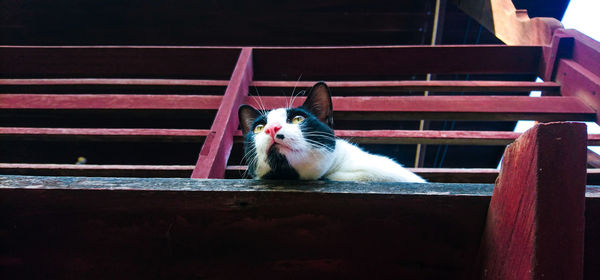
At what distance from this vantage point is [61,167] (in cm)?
188

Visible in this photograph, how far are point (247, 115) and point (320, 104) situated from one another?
324mm

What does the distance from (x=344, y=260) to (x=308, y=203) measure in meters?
0.17

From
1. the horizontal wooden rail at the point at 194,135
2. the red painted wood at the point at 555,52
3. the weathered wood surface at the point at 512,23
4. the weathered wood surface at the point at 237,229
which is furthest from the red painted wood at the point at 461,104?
the weathered wood surface at the point at 237,229

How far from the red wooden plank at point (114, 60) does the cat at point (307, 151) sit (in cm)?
131

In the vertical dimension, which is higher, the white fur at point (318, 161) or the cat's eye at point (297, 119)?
the cat's eye at point (297, 119)

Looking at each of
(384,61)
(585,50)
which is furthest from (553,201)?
(384,61)

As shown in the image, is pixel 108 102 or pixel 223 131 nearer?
pixel 223 131

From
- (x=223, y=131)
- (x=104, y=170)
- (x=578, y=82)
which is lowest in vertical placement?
(x=104, y=170)

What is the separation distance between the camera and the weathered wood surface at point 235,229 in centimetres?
84

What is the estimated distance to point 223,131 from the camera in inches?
72.1

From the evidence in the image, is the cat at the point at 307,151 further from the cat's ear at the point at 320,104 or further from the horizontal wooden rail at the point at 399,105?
the horizontal wooden rail at the point at 399,105

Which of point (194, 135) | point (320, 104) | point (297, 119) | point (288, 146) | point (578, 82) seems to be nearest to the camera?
point (288, 146)

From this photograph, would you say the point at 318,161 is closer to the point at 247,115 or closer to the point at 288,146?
the point at 288,146

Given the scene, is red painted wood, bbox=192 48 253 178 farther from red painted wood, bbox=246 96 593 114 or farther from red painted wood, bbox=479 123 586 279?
red painted wood, bbox=479 123 586 279
